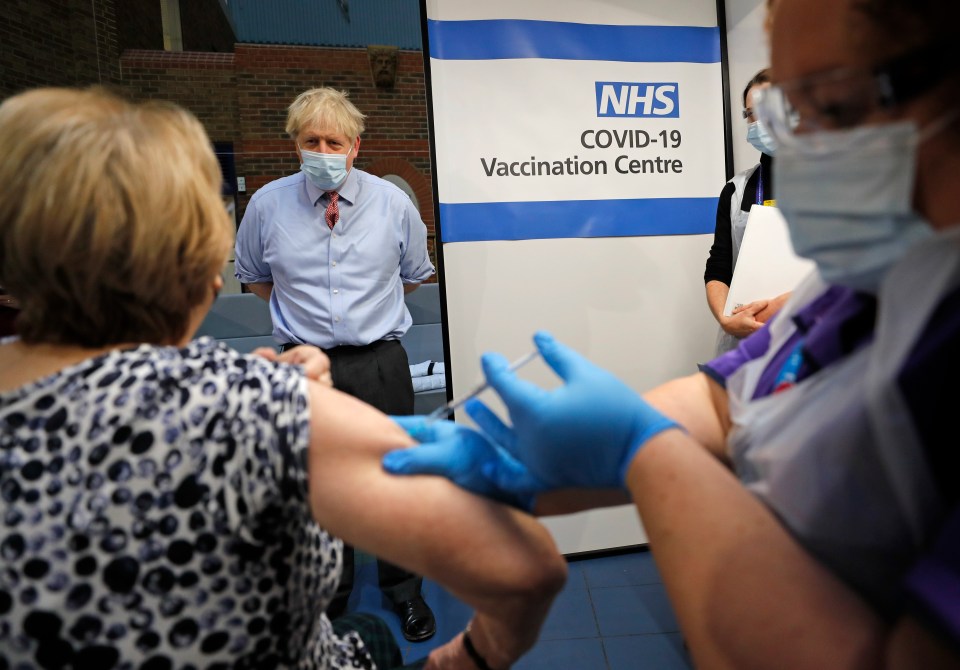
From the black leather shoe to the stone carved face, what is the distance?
31.8ft

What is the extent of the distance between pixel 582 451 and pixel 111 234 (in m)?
0.64

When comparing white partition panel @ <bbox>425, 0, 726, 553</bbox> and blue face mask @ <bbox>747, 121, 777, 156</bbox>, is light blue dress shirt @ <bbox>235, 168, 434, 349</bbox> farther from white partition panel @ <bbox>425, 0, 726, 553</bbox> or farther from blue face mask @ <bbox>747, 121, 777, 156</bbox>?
blue face mask @ <bbox>747, 121, 777, 156</bbox>

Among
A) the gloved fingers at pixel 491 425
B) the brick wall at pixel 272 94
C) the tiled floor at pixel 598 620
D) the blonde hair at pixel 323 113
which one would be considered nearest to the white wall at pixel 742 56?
the blonde hair at pixel 323 113

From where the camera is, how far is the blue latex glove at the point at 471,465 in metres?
0.81

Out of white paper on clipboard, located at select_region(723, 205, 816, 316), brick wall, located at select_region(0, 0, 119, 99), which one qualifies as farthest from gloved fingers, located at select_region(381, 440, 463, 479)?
brick wall, located at select_region(0, 0, 119, 99)

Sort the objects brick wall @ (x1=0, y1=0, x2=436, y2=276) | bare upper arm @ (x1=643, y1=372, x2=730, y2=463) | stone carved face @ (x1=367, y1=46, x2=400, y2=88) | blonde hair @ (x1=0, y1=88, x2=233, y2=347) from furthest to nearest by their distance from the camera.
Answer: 1. stone carved face @ (x1=367, y1=46, x2=400, y2=88)
2. brick wall @ (x1=0, y1=0, x2=436, y2=276)
3. bare upper arm @ (x1=643, y1=372, x2=730, y2=463)
4. blonde hair @ (x1=0, y1=88, x2=233, y2=347)

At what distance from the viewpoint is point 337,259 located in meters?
2.63

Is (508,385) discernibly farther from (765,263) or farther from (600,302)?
(600,302)

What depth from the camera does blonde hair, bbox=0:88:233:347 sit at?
0.72 metres

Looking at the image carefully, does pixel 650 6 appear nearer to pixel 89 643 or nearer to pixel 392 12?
pixel 89 643

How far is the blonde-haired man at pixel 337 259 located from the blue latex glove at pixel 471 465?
5.61 feet

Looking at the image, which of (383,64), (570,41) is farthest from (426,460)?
(383,64)

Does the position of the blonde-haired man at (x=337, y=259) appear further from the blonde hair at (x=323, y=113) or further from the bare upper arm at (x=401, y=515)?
the bare upper arm at (x=401, y=515)

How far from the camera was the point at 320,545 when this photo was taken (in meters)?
0.87
